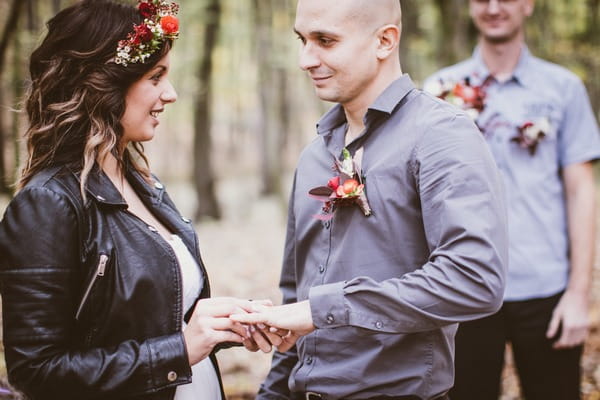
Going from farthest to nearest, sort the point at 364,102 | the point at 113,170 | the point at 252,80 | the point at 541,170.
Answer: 1. the point at 252,80
2. the point at 541,170
3. the point at 113,170
4. the point at 364,102

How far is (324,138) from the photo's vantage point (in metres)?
2.97

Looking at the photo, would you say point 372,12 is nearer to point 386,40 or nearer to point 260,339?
point 386,40

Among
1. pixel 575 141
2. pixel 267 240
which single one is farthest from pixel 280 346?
pixel 267 240

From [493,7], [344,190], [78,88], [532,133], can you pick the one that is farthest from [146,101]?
[493,7]

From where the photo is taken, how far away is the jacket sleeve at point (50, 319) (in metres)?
2.44

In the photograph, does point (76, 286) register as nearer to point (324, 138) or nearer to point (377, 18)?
point (324, 138)

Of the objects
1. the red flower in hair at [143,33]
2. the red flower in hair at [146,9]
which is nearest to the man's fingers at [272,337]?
the red flower in hair at [143,33]

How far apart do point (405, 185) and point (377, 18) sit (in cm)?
69

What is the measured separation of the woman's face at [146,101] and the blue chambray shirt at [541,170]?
2.09 metres

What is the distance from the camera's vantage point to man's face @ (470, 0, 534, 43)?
→ 420cm

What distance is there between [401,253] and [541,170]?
74.0 inches

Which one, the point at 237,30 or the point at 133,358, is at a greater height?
the point at 237,30

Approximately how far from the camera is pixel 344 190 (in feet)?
8.36

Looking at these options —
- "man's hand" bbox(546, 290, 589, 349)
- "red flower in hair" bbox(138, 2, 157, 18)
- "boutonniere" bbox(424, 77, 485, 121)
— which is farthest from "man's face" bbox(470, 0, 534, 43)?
"red flower in hair" bbox(138, 2, 157, 18)
